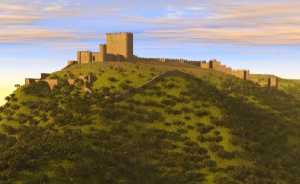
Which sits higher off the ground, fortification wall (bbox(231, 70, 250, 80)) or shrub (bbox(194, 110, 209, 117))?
fortification wall (bbox(231, 70, 250, 80))

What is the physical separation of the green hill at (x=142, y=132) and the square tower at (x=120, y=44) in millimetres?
4182

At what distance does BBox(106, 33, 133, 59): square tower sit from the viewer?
4931 inches

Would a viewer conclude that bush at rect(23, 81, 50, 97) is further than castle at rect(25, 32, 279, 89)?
No

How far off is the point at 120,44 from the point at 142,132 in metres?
39.5

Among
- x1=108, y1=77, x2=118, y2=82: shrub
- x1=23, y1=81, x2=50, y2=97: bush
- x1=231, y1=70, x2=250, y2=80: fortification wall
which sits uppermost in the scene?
x1=231, y1=70, x2=250, y2=80: fortification wall

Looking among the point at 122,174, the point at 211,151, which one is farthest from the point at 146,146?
the point at 122,174

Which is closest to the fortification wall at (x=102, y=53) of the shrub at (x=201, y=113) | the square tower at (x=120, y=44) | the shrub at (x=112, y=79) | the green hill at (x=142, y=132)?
the square tower at (x=120, y=44)

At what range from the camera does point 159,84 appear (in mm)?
114438

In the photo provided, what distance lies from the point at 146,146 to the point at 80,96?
27.9m

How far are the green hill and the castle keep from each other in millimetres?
2994

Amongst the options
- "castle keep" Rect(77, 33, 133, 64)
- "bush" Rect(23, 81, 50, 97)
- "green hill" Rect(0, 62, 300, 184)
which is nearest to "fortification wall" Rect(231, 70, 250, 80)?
"green hill" Rect(0, 62, 300, 184)

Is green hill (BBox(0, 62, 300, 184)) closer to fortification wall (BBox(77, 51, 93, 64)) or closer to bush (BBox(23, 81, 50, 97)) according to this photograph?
bush (BBox(23, 81, 50, 97))

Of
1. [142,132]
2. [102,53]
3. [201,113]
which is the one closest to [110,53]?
[102,53]

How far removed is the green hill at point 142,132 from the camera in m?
69.9
